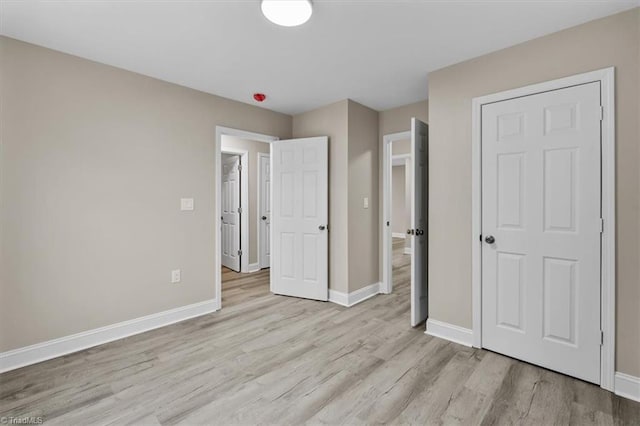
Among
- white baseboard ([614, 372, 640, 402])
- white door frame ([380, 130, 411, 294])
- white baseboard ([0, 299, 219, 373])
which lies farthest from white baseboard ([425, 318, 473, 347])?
white baseboard ([0, 299, 219, 373])

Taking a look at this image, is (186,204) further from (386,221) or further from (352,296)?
(386,221)

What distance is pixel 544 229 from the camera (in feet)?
7.24

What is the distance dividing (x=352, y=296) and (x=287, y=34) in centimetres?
285

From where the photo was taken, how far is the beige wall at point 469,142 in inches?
74.7

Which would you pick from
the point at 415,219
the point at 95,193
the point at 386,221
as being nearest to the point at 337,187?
the point at 386,221

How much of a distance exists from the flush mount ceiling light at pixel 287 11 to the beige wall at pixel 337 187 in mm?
1745

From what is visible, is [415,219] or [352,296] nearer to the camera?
[415,219]

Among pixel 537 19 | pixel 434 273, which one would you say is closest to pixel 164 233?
pixel 434 273

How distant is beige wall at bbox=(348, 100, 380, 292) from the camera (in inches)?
145

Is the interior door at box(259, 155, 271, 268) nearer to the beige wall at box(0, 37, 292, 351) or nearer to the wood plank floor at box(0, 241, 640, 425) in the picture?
the beige wall at box(0, 37, 292, 351)

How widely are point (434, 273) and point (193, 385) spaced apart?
86.3 inches

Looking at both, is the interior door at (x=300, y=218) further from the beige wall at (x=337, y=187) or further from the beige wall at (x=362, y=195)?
the beige wall at (x=362, y=195)

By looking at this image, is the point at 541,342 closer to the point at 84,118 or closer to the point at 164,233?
the point at 164,233

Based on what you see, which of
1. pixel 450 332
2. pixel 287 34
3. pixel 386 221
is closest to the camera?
pixel 287 34
